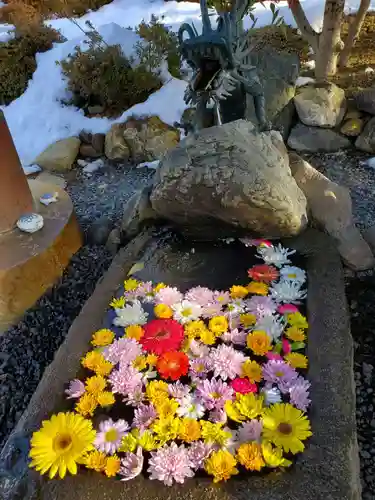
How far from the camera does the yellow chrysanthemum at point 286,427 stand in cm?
163

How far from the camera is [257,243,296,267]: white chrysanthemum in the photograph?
2.55m

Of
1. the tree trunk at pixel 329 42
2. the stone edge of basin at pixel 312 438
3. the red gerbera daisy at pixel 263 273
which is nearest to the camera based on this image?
the stone edge of basin at pixel 312 438

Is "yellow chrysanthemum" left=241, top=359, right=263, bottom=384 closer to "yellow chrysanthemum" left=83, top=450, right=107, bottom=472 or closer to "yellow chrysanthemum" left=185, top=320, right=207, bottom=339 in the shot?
"yellow chrysanthemum" left=185, top=320, right=207, bottom=339

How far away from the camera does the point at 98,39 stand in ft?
17.9

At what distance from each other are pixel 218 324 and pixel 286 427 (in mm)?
594

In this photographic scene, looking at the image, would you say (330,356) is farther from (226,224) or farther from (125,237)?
(125,237)

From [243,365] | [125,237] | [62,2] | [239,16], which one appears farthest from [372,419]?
[62,2]

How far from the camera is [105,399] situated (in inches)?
72.8

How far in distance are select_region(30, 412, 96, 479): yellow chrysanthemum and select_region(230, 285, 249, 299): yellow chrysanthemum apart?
3.03ft

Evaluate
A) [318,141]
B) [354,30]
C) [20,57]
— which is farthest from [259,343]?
[20,57]

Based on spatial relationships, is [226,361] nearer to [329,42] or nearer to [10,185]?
[10,185]

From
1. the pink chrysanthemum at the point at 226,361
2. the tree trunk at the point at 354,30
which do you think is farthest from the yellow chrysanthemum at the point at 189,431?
the tree trunk at the point at 354,30

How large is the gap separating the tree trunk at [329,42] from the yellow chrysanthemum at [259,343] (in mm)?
4048

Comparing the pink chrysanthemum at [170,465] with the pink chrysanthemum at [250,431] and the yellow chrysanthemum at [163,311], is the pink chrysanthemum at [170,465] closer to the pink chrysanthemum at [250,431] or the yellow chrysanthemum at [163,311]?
the pink chrysanthemum at [250,431]
